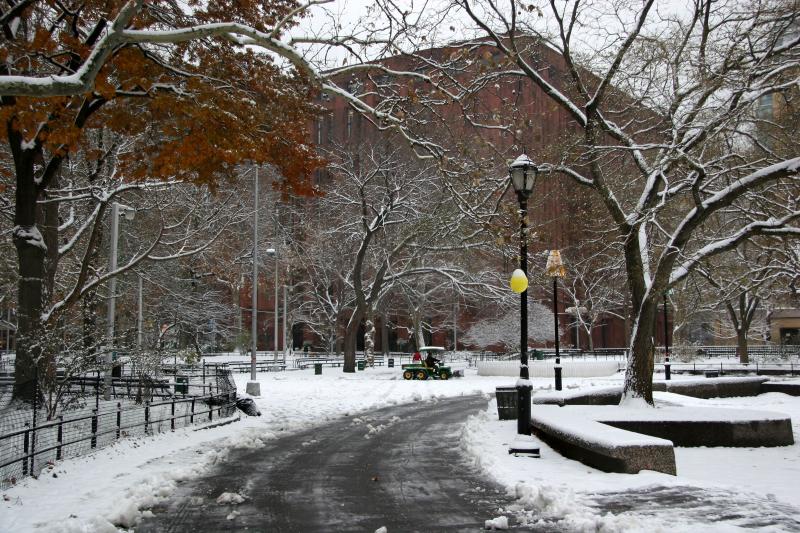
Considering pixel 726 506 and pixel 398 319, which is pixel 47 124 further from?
pixel 398 319

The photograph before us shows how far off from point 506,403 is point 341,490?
7.82m

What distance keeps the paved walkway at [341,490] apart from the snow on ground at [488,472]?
40 centimetres

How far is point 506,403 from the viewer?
52.8 feet

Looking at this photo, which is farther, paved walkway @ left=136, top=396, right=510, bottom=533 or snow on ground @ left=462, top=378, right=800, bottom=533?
paved walkway @ left=136, top=396, right=510, bottom=533

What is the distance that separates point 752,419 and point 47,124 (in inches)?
617

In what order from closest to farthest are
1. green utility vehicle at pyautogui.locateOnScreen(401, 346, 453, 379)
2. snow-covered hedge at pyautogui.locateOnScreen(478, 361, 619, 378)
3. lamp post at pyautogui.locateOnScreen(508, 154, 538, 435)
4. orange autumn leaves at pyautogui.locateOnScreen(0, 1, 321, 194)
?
lamp post at pyautogui.locateOnScreen(508, 154, 538, 435) < orange autumn leaves at pyautogui.locateOnScreen(0, 1, 321, 194) < green utility vehicle at pyautogui.locateOnScreen(401, 346, 453, 379) < snow-covered hedge at pyautogui.locateOnScreen(478, 361, 619, 378)

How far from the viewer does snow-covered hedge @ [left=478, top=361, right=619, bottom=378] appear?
3653 centimetres

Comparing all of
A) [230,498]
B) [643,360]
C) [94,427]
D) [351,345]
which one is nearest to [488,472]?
[230,498]

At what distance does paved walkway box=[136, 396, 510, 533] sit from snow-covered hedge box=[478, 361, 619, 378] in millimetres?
23006

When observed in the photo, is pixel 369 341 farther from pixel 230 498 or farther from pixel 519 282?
pixel 230 498

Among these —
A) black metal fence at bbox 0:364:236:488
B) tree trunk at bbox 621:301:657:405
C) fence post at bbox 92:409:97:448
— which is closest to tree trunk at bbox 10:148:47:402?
black metal fence at bbox 0:364:236:488

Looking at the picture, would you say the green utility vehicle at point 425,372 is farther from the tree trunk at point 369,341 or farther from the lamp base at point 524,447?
the lamp base at point 524,447

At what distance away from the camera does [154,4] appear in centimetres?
1477

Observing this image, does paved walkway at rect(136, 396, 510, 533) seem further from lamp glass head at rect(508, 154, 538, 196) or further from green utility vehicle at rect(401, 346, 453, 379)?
green utility vehicle at rect(401, 346, 453, 379)
